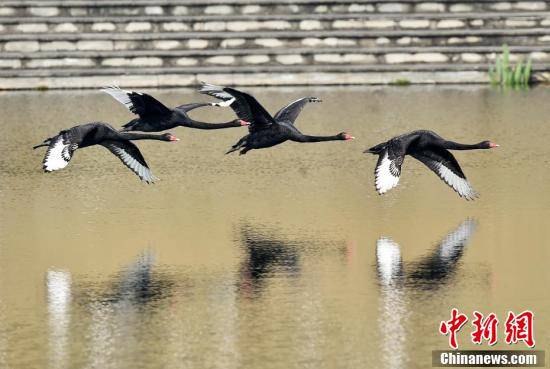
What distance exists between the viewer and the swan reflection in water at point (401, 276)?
16.0 metres

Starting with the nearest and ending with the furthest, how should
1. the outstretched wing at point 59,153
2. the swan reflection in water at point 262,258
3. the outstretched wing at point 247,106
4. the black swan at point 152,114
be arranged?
the swan reflection in water at point 262,258
the outstretched wing at point 59,153
the outstretched wing at point 247,106
the black swan at point 152,114

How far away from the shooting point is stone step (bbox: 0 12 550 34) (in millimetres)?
42875

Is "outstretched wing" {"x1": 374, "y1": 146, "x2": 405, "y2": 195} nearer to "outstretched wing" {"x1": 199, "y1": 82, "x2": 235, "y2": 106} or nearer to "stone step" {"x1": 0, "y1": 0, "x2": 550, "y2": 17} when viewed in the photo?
"outstretched wing" {"x1": 199, "y1": 82, "x2": 235, "y2": 106}

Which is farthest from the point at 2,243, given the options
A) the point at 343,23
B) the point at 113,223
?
the point at 343,23

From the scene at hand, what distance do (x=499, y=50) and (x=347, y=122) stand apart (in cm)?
981

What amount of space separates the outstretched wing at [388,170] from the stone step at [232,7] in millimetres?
20880

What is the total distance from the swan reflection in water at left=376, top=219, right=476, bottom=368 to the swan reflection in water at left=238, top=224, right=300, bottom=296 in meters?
1.15

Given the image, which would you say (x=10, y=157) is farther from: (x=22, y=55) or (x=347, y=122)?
(x=22, y=55)

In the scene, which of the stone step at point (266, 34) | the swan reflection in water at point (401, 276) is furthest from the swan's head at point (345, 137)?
the stone step at point (266, 34)

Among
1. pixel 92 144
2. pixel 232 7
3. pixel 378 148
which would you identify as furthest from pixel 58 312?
pixel 232 7

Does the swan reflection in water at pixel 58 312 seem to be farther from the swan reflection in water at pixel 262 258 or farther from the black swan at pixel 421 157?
the black swan at pixel 421 157

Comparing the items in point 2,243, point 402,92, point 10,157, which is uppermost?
point 402,92

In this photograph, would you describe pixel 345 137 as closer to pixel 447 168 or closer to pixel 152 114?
pixel 447 168

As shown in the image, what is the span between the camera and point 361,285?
1861 centimetres
